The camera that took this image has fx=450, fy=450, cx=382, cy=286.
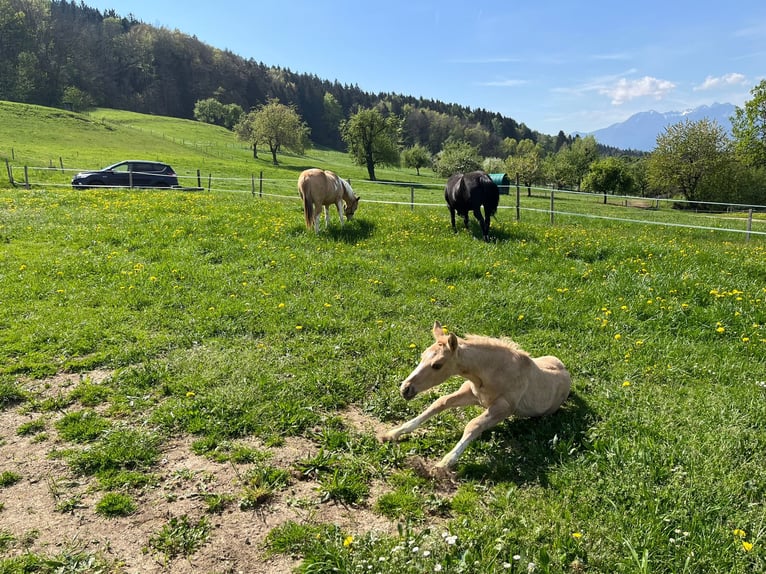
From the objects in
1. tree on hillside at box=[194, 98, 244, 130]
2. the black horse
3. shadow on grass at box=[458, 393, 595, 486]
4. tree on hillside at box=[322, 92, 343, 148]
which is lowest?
shadow on grass at box=[458, 393, 595, 486]

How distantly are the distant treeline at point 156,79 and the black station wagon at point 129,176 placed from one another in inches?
2542

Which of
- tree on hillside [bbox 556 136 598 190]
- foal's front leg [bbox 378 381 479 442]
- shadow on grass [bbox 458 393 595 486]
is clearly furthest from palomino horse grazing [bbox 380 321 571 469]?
tree on hillside [bbox 556 136 598 190]

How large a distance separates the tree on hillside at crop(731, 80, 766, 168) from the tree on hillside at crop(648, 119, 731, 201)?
4084 mm

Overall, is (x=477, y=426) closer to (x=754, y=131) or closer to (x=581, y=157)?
(x=754, y=131)

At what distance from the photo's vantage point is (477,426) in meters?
3.87

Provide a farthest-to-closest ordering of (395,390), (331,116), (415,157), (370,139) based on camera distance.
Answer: (331,116) → (415,157) → (370,139) → (395,390)

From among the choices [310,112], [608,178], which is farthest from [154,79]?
[608,178]

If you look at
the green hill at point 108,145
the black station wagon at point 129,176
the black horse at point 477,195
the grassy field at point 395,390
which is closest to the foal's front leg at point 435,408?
the grassy field at point 395,390

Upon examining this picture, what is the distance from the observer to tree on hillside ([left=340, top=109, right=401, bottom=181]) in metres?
58.8

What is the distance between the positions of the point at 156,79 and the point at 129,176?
123m

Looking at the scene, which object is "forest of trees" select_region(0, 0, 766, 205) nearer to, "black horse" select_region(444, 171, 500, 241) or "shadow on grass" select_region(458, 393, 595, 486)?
"black horse" select_region(444, 171, 500, 241)

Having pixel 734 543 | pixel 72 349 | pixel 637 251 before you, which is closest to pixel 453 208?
pixel 637 251

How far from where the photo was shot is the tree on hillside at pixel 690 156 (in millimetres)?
48344

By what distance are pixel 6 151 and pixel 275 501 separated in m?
43.1
